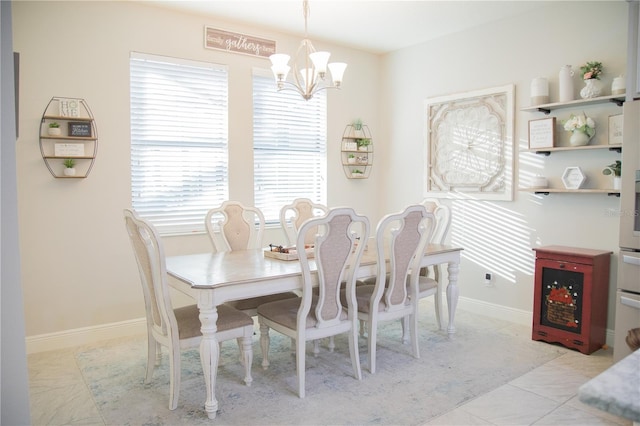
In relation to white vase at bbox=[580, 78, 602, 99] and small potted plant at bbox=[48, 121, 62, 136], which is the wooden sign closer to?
small potted plant at bbox=[48, 121, 62, 136]

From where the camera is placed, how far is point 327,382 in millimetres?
2951

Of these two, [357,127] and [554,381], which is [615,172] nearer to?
[554,381]

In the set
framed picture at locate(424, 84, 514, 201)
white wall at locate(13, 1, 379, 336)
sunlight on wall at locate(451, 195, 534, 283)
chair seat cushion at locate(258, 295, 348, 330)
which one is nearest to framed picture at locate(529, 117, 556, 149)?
framed picture at locate(424, 84, 514, 201)

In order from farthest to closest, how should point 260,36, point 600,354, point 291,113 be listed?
point 291,113, point 260,36, point 600,354

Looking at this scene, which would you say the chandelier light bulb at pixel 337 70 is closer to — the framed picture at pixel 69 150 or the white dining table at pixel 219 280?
the white dining table at pixel 219 280

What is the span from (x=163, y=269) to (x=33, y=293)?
1.72 meters

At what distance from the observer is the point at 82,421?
247 centimetres

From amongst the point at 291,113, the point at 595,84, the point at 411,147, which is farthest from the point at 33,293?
the point at 595,84

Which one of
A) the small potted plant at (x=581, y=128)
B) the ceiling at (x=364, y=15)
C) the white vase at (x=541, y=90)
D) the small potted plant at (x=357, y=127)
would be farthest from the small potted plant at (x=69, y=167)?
the small potted plant at (x=581, y=128)

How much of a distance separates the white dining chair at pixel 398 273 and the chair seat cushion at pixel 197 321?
2.75 feet

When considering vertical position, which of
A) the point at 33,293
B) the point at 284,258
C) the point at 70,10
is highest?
the point at 70,10

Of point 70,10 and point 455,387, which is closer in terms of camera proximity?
point 455,387

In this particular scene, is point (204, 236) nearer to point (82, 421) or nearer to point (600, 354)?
point (82, 421)

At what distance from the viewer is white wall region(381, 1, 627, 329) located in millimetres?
3645
